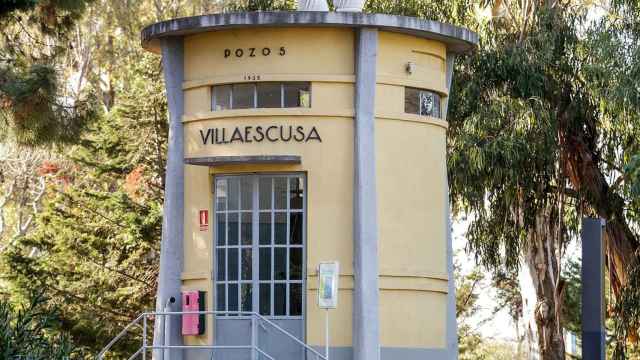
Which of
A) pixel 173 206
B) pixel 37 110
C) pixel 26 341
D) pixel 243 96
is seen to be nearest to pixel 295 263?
pixel 173 206

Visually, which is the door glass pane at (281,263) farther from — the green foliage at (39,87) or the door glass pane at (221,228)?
the green foliage at (39,87)

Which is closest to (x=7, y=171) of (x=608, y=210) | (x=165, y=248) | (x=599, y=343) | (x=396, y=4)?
(x=396, y=4)

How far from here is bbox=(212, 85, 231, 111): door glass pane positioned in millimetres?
23125

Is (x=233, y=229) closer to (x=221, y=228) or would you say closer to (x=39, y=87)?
(x=221, y=228)

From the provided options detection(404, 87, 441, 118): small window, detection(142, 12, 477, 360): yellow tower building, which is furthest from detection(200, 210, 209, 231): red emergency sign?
detection(404, 87, 441, 118): small window

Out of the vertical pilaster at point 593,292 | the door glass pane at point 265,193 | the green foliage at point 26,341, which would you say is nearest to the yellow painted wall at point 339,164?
the door glass pane at point 265,193

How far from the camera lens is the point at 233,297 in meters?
22.8

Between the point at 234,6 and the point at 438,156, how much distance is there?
13.9 meters

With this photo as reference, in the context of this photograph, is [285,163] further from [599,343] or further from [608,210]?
[608,210]

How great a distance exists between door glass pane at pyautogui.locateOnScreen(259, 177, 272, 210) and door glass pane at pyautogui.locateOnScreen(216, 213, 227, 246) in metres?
0.69

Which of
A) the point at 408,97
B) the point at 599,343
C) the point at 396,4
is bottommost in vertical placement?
the point at 599,343

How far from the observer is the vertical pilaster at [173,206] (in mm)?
23266

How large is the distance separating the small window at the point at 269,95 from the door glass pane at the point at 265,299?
111 inches

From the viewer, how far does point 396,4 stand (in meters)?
33.7
